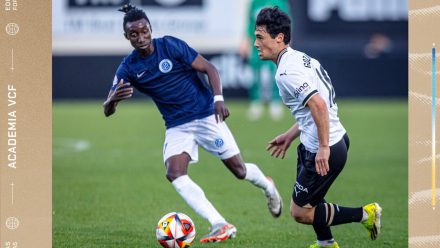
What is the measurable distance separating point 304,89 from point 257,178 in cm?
233

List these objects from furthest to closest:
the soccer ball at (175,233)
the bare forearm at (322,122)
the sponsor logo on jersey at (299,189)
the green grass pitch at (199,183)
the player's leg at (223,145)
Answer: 1. the player's leg at (223,145)
2. the green grass pitch at (199,183)
3. the soccer ball at (175,233)
4. the sponsor logo on jersey at (299,189)
5. the bare forearm at (322,122)

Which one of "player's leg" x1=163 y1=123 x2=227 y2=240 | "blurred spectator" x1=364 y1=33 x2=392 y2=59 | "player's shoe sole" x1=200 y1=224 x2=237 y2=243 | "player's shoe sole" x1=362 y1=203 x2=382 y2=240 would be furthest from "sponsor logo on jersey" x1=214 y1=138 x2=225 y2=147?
"blurred spectator" x1=364 y1=33 x2=392 y2=59

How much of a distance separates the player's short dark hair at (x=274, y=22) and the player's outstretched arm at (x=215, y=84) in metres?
0.95

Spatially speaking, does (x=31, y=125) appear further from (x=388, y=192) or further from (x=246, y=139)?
(x=246, y=139)

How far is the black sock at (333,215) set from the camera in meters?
6.64

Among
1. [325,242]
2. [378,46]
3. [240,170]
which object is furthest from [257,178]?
[378,46]

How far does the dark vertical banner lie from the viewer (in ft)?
17.5

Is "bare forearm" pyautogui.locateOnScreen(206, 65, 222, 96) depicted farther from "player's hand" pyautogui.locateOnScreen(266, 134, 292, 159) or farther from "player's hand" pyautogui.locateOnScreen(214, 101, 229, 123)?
"player's hand" pyautogui.locateOnScreen(266, 134, 292, 159)

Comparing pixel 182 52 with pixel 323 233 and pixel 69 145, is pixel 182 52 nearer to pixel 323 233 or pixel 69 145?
pixel 323 233

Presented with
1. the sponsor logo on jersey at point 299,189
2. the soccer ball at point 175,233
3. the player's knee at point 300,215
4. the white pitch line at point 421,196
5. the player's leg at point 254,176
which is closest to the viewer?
the white pitch line at point 421,196

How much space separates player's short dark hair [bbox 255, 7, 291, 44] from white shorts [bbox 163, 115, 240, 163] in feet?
5.17

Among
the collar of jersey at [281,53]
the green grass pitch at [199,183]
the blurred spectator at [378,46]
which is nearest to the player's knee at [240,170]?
the green grass pitch at [199,183]

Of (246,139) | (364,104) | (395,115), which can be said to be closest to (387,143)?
(246,139)

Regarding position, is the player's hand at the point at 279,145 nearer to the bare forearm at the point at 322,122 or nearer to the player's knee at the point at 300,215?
the player's knee at the point at 300,215
